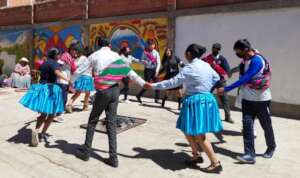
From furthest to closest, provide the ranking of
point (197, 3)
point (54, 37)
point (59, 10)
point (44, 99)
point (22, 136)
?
point (54, 37)
point (59, 10)
point (197, 3)
point (22, 136)
point (44, 99)

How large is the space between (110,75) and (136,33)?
26.8 ft

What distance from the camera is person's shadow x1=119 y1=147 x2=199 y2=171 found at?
5.38m

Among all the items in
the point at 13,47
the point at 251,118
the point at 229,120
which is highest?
the point at 13,47

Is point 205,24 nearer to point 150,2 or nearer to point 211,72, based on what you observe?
point 150,2

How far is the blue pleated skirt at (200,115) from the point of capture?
15.8 feet

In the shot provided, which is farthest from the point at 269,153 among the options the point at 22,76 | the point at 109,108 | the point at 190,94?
the point at 22,76

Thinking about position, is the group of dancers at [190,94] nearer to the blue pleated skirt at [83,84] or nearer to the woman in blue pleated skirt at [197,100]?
the woman in blue pleated skirt at [197,100]

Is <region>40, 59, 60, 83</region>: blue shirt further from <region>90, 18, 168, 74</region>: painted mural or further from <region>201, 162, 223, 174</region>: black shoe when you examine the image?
<region>90, 18, 168, 74</region>: painted mural

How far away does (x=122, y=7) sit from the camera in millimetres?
13727

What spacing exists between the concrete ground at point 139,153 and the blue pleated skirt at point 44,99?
2.25 ft

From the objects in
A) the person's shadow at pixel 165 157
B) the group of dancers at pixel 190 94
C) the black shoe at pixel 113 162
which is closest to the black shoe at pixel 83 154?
the group of dancers at pixel 190 94

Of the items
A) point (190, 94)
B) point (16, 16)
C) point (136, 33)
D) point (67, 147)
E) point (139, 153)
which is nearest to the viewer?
point (190, 94)

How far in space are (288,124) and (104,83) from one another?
5.02 meters

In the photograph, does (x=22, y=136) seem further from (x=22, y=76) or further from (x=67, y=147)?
(x=22, y=76)
